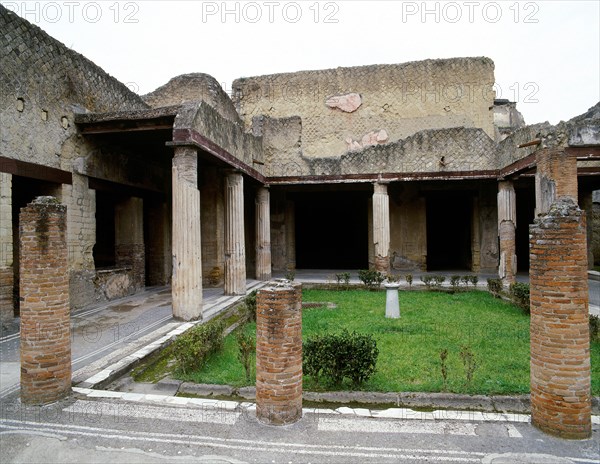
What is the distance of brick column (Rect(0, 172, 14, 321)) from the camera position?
648 cm

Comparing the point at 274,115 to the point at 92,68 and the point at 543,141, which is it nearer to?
the point at 92,68

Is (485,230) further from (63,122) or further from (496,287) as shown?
(63,122)

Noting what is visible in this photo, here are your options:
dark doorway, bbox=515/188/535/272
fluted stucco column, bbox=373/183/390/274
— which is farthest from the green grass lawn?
dark doorway, bbox=515/188/535/272

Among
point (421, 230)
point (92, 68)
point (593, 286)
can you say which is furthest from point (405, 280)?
point (92, 68)

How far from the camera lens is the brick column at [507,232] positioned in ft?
36.2

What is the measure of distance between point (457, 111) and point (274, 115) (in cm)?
674

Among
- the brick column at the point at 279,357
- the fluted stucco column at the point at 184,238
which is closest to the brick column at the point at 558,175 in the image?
the fluted stucco column at the point at 184,238

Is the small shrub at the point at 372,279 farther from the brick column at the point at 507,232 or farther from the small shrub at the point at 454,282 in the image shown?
the brick column at the point at 507,232

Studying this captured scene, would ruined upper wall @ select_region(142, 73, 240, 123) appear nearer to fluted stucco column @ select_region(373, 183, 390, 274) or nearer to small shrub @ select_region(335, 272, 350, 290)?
fluted stucco column @ select_region(373, 183, 390, 274)

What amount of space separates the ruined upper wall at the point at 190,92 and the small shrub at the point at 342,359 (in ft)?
26.9

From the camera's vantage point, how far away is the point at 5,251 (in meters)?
6.52

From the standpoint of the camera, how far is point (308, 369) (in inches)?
184

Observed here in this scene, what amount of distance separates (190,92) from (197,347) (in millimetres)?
8245

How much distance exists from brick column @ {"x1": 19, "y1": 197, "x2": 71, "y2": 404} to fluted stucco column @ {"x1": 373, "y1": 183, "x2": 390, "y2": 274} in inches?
370
